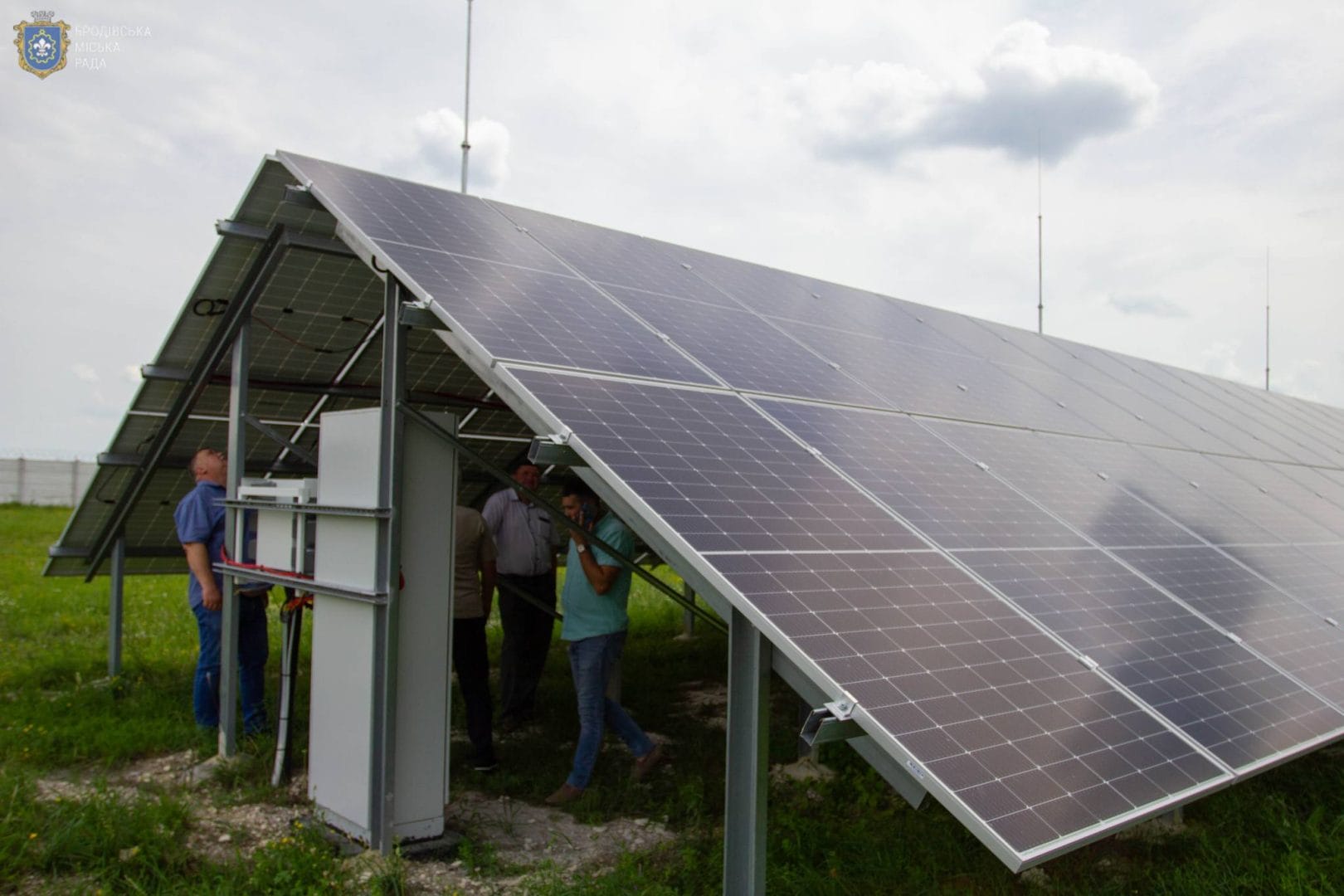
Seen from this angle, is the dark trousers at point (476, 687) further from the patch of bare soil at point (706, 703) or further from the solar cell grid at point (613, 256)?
the solar cell grid at point (613, 256)

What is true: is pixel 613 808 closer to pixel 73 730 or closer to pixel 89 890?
pixel 89 890

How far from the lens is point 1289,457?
1289 centimetres

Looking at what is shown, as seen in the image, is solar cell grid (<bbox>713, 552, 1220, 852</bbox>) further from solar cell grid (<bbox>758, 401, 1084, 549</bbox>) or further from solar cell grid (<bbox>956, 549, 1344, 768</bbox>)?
solar cell grid (<bbox>758, 401, 1084, 549</bbox>)

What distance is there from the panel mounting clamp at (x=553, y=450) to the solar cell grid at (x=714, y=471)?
91 millimetres

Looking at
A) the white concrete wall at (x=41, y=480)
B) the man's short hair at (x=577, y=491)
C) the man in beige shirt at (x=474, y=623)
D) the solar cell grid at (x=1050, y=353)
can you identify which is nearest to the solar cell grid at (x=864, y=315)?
the solar cell grid at (x=1050, y=353)

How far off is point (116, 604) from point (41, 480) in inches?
1186

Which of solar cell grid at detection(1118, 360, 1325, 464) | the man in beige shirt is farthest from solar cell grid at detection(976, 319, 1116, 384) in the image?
the man in beige shirt

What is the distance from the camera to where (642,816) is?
732 centimetres

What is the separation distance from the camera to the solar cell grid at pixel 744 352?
22.5ft

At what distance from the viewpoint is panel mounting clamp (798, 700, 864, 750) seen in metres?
3.72

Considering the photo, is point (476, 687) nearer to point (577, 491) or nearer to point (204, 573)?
point (577, 491)

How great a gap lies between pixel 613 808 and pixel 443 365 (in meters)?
4.41

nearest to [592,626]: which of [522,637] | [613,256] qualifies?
[522,637]

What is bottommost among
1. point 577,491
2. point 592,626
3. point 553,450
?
point 592,626
